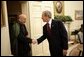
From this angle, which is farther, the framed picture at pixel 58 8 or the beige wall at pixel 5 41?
the framed picture at pixel 58 8

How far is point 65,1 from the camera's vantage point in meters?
5.34

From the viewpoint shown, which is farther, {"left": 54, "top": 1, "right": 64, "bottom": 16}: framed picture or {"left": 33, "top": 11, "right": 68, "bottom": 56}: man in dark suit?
{"left": 54, "top": 1, "right": 64, "bottom": 16}: framed picture

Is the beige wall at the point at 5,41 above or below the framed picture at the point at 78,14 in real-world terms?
below

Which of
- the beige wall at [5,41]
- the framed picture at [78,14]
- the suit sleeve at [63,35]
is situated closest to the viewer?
the suit sleeve at [63,35]

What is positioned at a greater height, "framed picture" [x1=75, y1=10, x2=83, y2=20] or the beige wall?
"framed picture" [x1=75, y1=10, x2=83, y2=20]

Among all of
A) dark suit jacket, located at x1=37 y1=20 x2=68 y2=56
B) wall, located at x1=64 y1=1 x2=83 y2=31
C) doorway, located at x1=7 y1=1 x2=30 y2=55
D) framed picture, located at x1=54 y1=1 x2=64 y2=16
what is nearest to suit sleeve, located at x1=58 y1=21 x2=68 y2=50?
dark suit jacket, located at x1=37 y1=20 x2=68 y2=56

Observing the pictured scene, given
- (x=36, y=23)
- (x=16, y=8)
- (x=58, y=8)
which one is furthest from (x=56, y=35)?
(x=58, y=8)

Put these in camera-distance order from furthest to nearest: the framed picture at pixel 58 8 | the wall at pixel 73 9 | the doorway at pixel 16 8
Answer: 1. the wall at pixel 73 9
2. the framed picture at pixel 58 8
3. the doorway at pixel 16 8

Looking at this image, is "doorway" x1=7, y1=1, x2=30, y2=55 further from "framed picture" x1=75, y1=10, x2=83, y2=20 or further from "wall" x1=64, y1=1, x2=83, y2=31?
"framed picture" x1=75, y1=10, x2=83, y2=20

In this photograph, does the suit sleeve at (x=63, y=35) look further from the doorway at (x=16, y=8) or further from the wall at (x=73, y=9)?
the wall at (x=73, y=9)

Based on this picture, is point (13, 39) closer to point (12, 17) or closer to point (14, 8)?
point (12, 17)

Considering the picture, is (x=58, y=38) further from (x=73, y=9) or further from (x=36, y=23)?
(x=73, y=9)

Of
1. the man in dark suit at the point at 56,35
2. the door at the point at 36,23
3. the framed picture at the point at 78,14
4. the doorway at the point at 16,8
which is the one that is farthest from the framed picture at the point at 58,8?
the man in dark suit at the point at 56,35

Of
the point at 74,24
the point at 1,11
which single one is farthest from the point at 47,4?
the point at 74,24
